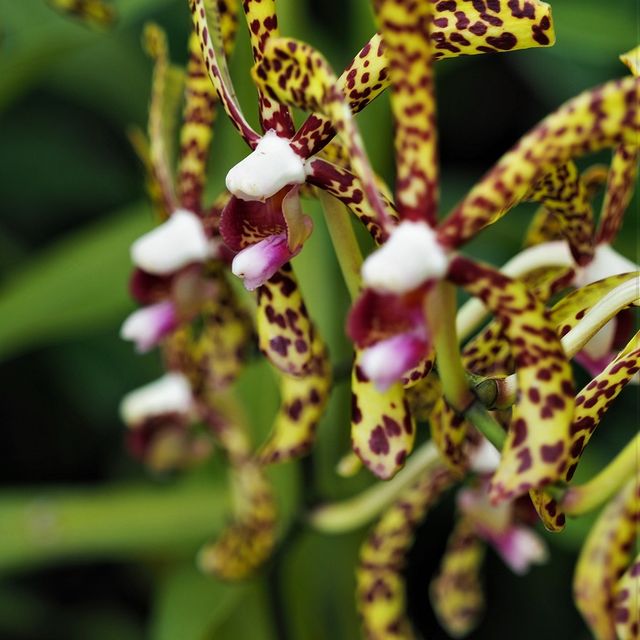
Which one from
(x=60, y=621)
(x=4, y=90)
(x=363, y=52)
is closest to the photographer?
(x=363, y=52)

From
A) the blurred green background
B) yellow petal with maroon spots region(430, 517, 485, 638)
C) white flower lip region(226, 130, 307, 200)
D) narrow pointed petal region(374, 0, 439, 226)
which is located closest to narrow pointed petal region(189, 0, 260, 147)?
white flower lip region(226, 130, 307, 200)

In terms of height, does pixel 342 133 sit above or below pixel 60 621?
above

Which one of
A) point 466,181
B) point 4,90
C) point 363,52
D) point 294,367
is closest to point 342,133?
point 363,52

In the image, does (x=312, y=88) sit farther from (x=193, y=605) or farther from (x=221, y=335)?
(x=193, y=605)

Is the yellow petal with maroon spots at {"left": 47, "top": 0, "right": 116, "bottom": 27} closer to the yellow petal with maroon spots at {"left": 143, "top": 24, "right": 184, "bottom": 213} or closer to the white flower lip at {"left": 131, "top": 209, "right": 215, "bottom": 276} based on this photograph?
the yellow petal with maroon spots at {"left": 143, "top": 24, "right": 184, "bottom": 213}

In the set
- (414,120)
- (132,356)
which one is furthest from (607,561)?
(132,356)

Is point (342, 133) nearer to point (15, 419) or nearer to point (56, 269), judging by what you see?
point (56, 269)

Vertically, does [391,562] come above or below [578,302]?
below
